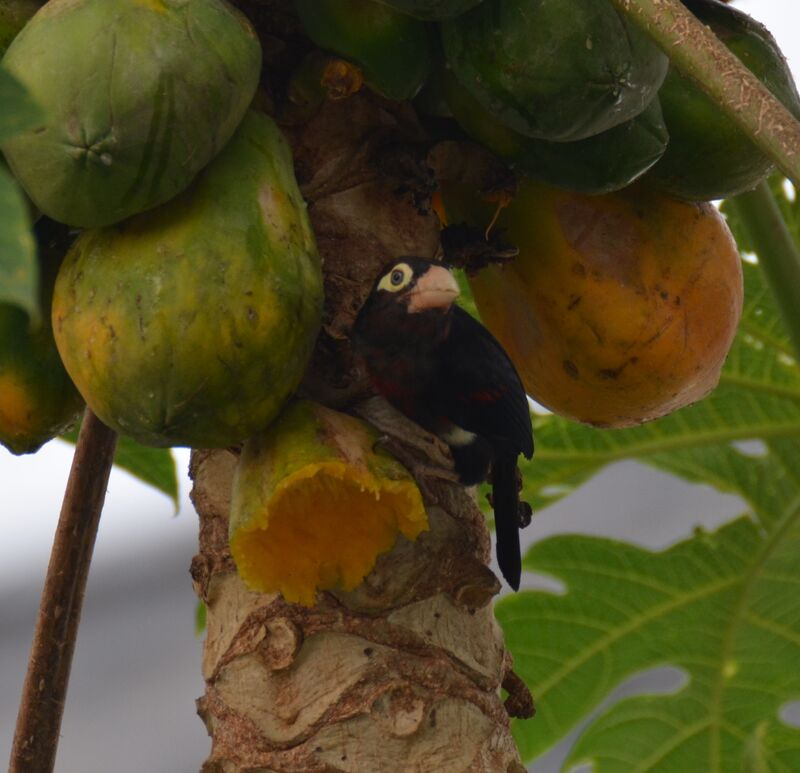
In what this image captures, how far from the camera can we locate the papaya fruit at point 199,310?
1.30 metres

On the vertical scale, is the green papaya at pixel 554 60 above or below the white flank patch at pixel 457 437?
above

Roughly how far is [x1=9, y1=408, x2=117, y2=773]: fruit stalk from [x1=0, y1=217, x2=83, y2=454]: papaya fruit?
134mm

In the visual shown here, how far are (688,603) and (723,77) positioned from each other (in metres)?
1.68

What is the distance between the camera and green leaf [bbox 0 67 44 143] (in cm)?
98

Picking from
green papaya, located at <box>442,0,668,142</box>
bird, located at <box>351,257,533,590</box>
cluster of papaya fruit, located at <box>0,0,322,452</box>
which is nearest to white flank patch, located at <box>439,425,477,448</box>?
bird, located at <box>351,257,533,590</box>

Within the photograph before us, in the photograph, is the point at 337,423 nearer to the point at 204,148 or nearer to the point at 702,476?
the point at 204,148

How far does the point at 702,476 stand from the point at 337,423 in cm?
149

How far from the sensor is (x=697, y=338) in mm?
1750

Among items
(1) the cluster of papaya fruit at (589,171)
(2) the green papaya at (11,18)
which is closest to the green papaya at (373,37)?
(1) the cluster of papaya fruit at (589,171)

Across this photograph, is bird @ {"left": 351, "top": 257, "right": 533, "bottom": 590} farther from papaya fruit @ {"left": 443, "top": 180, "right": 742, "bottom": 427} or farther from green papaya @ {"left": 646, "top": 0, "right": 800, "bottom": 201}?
green papaya @ {"left": 646, "top": 0, "right": 800, "bottom": 201}

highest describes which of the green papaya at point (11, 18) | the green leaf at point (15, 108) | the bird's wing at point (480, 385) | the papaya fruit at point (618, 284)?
the green leaf at point (15, 108)

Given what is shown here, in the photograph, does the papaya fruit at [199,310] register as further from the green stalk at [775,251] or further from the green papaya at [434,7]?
the green stalk at [775,251]

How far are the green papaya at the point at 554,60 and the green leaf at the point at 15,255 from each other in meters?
0.63

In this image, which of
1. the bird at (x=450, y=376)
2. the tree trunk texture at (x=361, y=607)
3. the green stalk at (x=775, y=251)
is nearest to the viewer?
the tree trunk texture at (x=361, y=607)
